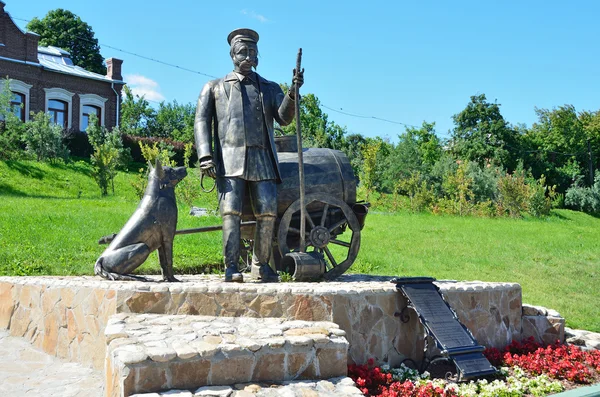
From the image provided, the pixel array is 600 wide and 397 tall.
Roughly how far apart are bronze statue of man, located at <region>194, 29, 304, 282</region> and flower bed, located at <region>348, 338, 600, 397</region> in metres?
1.68

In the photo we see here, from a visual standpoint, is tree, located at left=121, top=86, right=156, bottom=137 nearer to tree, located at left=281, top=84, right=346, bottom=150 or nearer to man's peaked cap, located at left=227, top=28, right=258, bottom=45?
tree, located at left=281, top=84, right=346, bottom=150

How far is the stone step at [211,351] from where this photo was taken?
371cm

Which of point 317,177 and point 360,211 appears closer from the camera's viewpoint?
point 317,177

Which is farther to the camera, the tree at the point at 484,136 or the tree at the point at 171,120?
the tree at the point at 171,120

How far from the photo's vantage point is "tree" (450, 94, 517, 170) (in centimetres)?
3559

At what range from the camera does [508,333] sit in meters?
6.63

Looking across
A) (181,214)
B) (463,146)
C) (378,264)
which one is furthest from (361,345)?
(463,146)

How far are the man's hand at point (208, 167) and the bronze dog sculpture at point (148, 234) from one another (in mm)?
215

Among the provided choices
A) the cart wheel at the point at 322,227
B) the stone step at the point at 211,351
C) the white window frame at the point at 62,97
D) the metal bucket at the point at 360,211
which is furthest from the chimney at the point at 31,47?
the stone step at the point at 211,351

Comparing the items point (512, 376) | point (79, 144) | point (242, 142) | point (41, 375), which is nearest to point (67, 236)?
point (242, 142)

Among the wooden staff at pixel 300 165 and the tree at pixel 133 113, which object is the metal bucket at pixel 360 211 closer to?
the wooden staff at pixel 300 165

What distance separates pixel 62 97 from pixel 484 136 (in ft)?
78.7

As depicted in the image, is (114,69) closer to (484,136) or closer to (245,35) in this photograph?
(484,136)

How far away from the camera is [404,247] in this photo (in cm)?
1263
